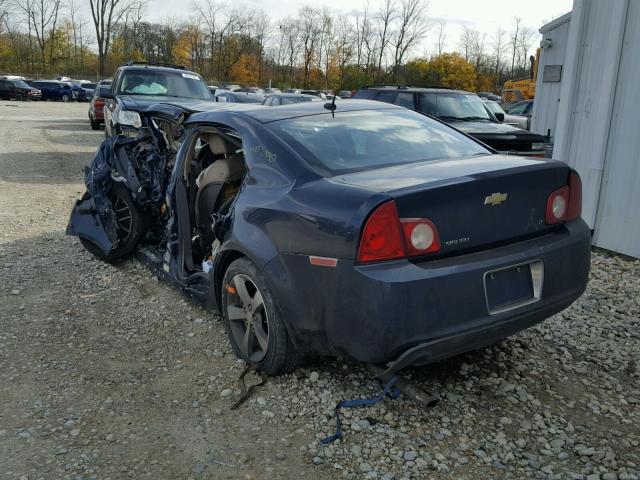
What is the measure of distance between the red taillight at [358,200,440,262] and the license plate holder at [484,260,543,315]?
443 mm

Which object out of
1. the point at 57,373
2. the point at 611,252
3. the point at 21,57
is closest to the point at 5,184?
the point at 57,373

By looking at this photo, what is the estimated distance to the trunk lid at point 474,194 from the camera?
9.17 feet

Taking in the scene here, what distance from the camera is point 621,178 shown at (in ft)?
20.2

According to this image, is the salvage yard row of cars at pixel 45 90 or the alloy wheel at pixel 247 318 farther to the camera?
the salvage yard row of cars at pixel 45 90

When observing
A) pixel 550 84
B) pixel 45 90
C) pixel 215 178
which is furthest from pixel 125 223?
pixel 45 90

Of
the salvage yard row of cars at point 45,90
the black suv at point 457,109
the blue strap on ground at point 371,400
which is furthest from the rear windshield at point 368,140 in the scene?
the salvage yard row of cars at point 45,90

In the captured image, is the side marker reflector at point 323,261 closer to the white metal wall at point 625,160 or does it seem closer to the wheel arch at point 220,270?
the wheel arch at point 220,270

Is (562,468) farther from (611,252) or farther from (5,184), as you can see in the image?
(5,184)

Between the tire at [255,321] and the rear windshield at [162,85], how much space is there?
8946 mm

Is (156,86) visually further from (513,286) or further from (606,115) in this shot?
(513,286)

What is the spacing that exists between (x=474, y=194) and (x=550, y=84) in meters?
9.83

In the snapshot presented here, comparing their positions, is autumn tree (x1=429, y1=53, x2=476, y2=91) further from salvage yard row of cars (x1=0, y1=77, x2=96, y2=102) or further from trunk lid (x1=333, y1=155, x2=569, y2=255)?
trunk lid (x1=333, y1=155, x2=569, y2=255)

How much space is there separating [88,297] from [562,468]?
3771 mm

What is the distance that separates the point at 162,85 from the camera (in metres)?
12.0
